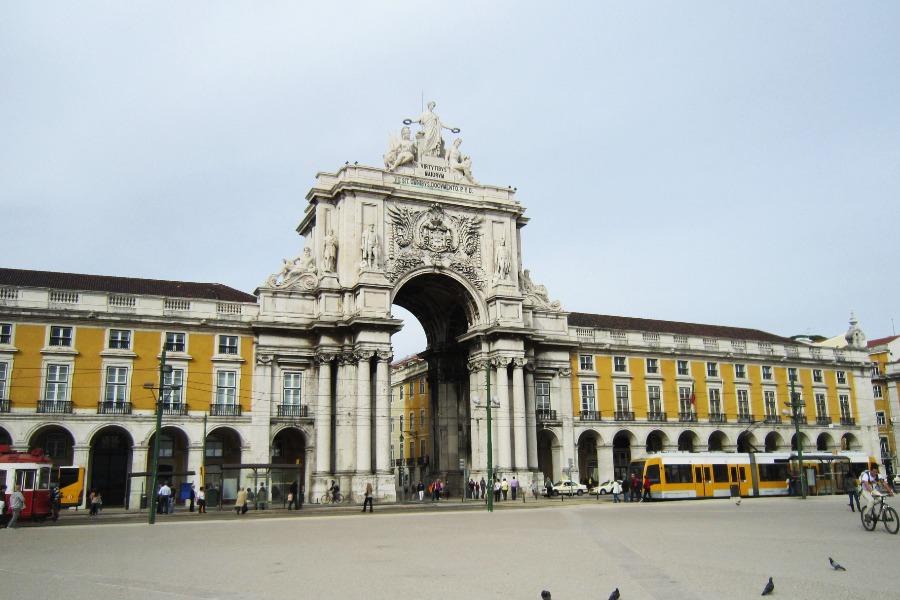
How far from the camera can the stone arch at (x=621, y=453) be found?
2581 inches

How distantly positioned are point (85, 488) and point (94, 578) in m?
34.1

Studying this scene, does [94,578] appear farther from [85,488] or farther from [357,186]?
[357,186]

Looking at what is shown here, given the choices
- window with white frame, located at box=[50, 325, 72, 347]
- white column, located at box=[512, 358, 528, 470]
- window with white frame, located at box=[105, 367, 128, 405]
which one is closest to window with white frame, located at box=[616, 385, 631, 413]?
white column, located at box=[512, 358, 528, 470]

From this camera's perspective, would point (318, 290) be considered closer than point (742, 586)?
No

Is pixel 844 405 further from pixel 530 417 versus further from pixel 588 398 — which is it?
pixel 530 417

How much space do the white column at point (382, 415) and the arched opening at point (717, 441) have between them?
2976cm

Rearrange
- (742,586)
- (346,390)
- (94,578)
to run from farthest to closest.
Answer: (346,390)
(94,578)
(742,586)

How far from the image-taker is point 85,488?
46281mm

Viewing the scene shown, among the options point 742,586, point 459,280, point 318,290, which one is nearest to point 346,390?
point 318,290

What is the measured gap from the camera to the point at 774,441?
71.3 meters

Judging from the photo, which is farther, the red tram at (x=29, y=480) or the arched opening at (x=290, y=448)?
the arched opening at (x=290, y=448)

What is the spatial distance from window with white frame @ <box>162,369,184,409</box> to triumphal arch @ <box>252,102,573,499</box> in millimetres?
4787

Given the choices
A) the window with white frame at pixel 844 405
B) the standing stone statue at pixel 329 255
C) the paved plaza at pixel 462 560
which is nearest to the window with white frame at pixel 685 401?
the window with white frame at pixel 844 405

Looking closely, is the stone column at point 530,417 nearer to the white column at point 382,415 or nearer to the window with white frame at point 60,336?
the white column at point 382,415
